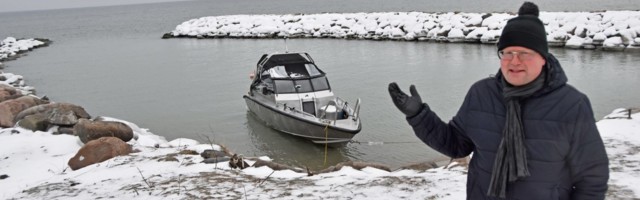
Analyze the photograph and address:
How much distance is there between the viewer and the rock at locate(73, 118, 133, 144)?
28.8 feet

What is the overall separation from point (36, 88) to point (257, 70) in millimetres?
13697

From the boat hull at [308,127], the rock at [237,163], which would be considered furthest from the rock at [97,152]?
the boat hull at [308,127]

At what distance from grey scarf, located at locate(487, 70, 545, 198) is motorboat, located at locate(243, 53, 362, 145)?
7.87 m

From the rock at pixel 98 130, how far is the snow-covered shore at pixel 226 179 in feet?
2.60

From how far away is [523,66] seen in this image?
222cm

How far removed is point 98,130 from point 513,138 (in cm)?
853

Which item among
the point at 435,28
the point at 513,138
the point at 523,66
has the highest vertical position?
the point at 523,66

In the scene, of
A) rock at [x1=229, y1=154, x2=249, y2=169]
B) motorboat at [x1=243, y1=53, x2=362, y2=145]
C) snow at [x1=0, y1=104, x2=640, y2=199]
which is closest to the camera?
snow at [x1=0, y1=104, x2=640, y2=199]

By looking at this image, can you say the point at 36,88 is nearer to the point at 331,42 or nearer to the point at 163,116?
the point at 163,116

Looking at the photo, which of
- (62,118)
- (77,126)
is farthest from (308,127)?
(62,118)

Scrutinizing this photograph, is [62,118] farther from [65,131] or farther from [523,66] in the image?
[523,66]

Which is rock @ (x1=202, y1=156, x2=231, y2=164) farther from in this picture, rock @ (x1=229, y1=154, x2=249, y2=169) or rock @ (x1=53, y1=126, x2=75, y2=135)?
rock @ (x1=53, y1=126, x2=75, y2=135)

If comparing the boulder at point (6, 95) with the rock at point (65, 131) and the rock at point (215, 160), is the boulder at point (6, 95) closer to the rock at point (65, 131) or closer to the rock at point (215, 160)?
the rock at point (65, 131)

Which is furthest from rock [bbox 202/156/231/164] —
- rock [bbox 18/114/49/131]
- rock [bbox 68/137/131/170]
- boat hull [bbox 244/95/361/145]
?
rock [bbox 18/114/49/131]
